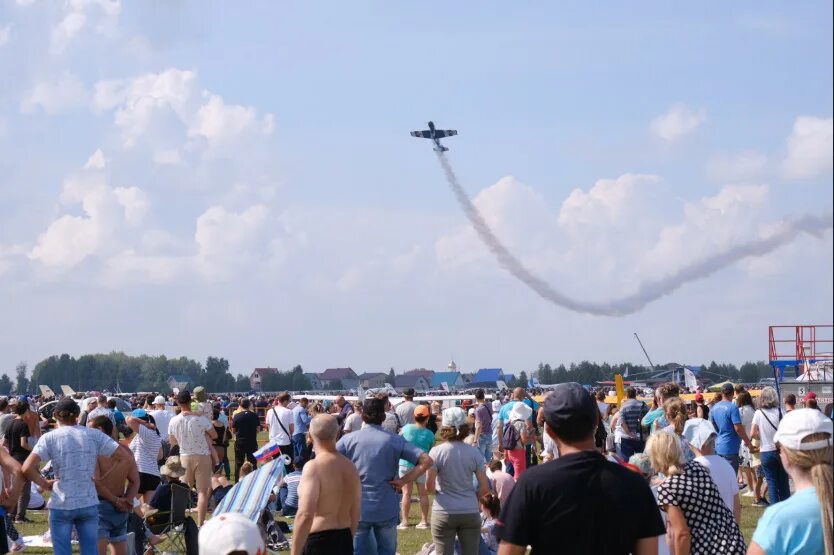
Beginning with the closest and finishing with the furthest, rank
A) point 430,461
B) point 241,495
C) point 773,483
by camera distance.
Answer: point 430,461 < point 241,495 < point 773,483

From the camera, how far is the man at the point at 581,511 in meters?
4.08

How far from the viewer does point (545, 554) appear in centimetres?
414

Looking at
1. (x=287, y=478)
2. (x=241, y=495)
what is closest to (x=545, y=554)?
(x=241, y=495)

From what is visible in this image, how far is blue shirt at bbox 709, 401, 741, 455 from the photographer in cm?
1402

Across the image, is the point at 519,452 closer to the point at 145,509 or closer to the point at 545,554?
the point at 145,509

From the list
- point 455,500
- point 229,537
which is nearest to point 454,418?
point 455,500

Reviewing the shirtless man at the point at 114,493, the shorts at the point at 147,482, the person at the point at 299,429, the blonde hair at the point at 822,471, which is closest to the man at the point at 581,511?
the blonde hair at the point at 822,471

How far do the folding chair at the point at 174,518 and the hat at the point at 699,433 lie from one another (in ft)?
17.3

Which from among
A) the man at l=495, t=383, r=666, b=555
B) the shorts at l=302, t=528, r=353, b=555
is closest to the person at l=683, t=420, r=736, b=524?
the shorts at l=302, t=528, r=353, b=555

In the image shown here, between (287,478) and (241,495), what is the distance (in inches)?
205

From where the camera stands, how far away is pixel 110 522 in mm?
9531

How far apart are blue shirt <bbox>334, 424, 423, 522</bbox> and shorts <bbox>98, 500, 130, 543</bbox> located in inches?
95.4

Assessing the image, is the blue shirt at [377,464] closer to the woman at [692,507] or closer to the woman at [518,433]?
the woman at [692,507]

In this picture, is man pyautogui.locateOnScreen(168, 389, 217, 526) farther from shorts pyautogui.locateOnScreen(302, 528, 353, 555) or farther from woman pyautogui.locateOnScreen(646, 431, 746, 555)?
woman pyautogui.locateOnScreen(646, 431, 746, 555)
